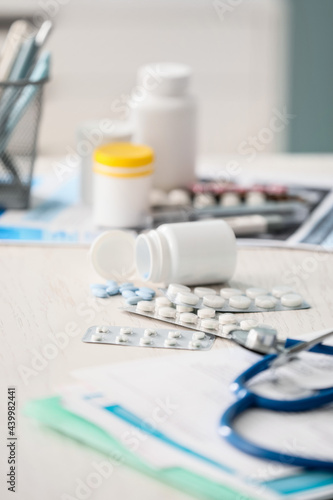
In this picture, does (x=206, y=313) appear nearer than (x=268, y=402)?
No

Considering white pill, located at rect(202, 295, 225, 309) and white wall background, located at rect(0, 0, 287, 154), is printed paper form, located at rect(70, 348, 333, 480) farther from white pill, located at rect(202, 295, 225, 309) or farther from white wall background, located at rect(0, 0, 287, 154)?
white wall background, located at rect(0, 0, 287, 154)

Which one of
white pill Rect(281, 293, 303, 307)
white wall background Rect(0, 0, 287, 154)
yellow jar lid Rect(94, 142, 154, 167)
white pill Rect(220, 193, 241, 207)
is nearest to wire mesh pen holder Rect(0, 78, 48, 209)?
yellow jar lid Rect(94, 142, 154, 167)

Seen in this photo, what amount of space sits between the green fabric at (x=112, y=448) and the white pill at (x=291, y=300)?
275mm

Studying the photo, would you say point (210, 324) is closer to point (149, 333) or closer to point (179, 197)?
point (149, 333)

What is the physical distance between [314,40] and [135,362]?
194cm

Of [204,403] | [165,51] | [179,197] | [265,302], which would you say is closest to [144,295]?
[265,302]

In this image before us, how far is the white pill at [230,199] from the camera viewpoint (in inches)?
42.9

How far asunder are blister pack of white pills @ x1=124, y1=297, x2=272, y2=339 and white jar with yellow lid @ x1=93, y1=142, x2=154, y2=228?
0.86 ft

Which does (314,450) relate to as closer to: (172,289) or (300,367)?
(300,367)

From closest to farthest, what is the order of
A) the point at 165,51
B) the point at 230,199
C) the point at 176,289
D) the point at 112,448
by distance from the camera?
the point at 112,448
the point at 176,289
the point at 230,199
the point at 165,51

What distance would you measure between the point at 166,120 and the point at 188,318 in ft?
1.51

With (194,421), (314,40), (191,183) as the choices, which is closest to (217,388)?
(194,421)

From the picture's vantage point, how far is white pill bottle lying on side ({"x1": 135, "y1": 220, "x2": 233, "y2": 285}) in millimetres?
793

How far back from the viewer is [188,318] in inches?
28.1
